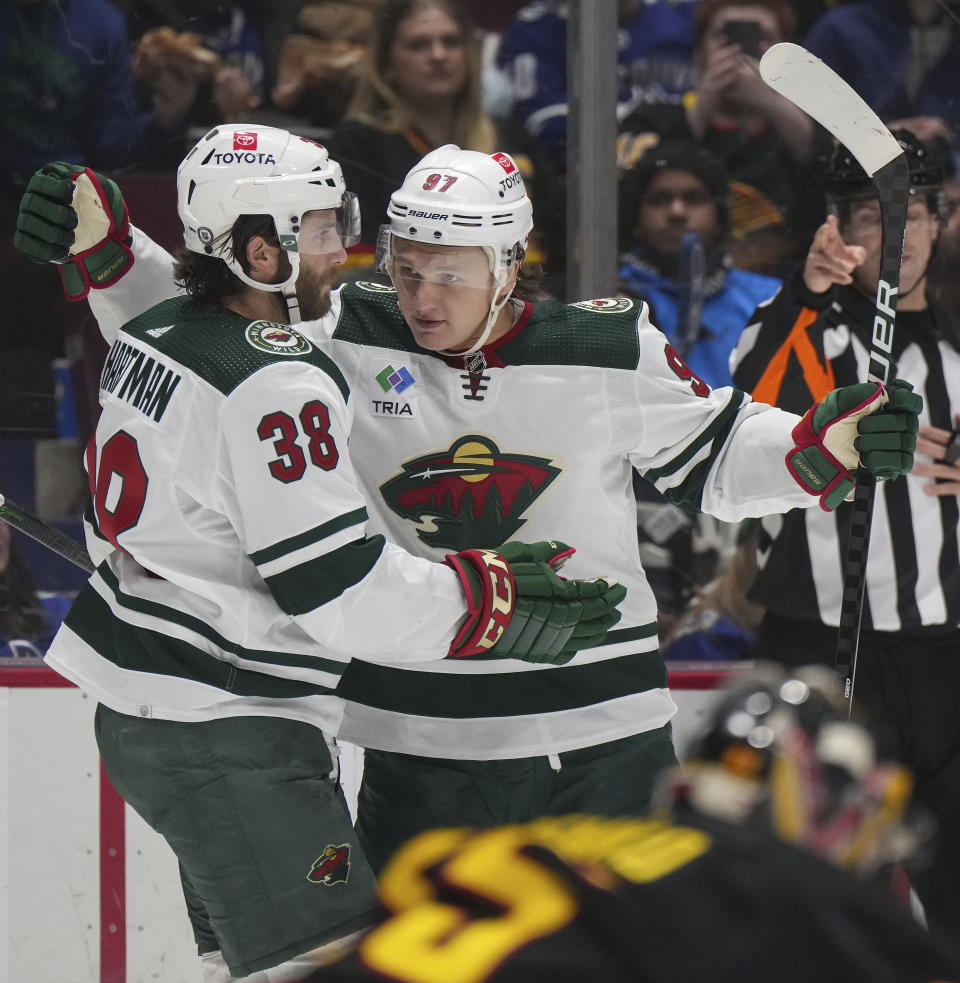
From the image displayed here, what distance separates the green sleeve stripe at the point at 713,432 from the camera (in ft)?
6.85

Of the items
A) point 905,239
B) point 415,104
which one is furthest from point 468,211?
point 415,104

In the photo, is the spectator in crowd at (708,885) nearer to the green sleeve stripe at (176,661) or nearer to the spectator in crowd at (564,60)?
the green sleeve stripe at (176,661)

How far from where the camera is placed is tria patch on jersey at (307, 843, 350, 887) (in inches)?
72.8

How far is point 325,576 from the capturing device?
5.73ft

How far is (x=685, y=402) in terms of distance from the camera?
2070 millimetres

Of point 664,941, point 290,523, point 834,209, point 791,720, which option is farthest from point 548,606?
point 834,209

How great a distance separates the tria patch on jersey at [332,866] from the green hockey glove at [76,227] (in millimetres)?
930

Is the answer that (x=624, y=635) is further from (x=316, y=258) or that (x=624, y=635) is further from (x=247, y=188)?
(x=247, y=188)

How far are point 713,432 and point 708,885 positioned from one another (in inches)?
54.4

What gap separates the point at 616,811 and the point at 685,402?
0.56m

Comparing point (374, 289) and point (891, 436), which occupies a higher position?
point (374, 289)

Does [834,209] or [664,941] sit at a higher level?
[834,209]

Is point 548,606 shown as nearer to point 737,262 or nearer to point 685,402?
point 685,402

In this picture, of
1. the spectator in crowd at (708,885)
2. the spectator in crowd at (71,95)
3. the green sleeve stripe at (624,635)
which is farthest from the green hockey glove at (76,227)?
the spectator in crowd at (708,885)
